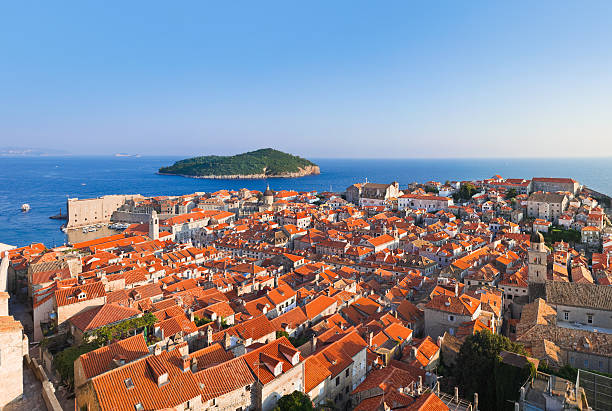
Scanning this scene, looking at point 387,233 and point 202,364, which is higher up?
point 202,364

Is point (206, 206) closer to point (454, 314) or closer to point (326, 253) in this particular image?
point (326, 253)

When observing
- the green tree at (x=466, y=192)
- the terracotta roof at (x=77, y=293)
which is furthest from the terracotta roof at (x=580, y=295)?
the green tree at (x=466, y=192)

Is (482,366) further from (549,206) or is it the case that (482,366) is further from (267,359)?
(549,206)

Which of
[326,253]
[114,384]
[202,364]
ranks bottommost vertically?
[326,253]

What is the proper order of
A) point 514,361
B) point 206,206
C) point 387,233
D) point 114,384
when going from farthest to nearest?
point 206,206 < point 387,233 < point 514,361 < point 114,384

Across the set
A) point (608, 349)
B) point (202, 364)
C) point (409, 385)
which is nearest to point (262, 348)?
point (202, 364)

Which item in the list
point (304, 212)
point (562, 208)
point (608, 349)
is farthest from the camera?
point (304, 212)

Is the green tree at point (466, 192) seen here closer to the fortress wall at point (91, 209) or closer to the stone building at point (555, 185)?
the stone building at point (555, 185)
